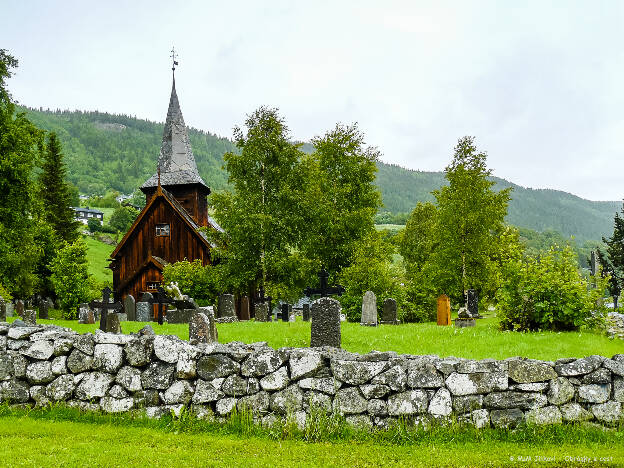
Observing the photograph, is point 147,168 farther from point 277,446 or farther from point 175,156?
point 277,446

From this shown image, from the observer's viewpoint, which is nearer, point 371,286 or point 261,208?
point 371,286

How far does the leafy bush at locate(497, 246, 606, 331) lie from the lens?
43.3 ft

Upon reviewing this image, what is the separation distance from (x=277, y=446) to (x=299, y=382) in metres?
0.90

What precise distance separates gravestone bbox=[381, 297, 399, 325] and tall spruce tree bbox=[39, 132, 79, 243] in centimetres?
3346

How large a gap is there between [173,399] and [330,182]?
84.9 ft

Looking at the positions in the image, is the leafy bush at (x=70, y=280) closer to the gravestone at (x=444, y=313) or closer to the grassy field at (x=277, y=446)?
the gravestone at (x=444, y=313)

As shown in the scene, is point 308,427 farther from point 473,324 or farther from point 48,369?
point 473,324

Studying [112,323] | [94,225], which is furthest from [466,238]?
[94,225]

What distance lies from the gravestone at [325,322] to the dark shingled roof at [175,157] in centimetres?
2725

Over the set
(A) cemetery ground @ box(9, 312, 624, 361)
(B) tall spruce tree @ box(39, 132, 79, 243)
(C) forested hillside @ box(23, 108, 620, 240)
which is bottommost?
(A) cemetery ground @ box(9, 312, 624, 361)

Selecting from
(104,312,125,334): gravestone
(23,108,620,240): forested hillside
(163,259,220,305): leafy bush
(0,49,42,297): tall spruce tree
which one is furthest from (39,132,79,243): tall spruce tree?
(23,108,620,240): forested hillside

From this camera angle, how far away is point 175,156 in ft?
126

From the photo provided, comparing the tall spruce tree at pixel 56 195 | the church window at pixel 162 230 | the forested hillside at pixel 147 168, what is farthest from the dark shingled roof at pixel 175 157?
the forested hillside at pixel 147 168

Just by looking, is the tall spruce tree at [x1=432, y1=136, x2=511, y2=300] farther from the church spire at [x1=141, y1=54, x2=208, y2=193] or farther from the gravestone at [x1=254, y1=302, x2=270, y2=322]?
the church spire at [x1=141, y1=54, x2=208, y2=193]
